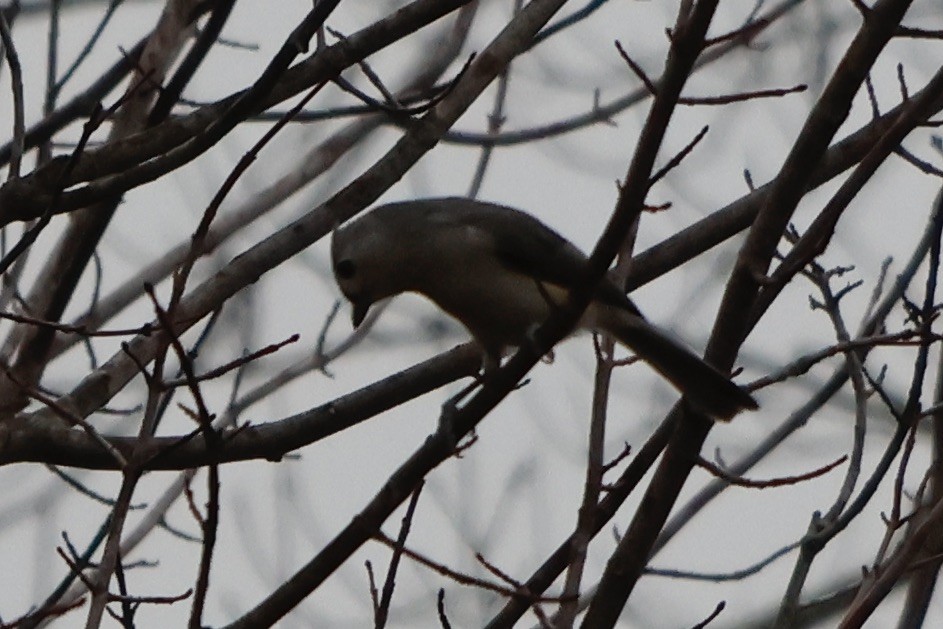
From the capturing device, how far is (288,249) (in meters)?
3.94

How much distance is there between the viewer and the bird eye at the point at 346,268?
182 inches

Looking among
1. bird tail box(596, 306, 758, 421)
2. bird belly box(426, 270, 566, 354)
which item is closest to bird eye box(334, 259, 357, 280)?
bird belly box(426, 270, 566, 354)

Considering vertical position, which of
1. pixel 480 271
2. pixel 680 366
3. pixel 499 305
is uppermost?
pixel 480 271

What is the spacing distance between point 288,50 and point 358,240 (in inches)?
56.1

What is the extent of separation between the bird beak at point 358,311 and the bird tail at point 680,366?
2.43 feet

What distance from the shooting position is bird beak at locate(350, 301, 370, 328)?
15.4 ft

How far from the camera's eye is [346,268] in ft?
15.2

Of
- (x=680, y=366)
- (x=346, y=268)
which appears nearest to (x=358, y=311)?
(x=346, y=268)

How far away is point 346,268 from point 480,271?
428mm

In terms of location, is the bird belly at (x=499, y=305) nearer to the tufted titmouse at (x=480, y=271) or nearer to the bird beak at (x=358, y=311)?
the tufted titmouse at (x=480, y=271)

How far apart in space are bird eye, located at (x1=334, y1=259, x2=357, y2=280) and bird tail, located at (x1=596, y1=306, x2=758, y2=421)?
2.54ft

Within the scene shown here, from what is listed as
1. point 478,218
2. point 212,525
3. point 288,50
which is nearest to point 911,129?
point 288,50

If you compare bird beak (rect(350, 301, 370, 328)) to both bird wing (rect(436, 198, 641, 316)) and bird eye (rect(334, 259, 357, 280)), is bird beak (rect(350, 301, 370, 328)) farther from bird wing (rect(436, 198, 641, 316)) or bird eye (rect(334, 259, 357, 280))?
bird wing (rect(436, 198, 641, 316))

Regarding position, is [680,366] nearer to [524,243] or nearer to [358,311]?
[524,243]
